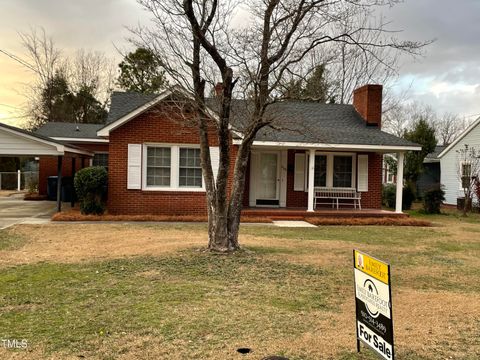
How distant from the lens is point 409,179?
27000 mm

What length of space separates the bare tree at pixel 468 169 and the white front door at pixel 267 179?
8936 millimetres

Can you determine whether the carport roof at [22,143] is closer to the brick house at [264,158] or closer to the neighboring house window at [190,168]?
the brick house at [264,158]

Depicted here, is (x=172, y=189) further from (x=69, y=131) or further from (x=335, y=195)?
(x=69, y=131)

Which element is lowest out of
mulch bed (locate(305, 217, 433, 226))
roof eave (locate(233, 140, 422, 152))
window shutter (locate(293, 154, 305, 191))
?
mulch bed (locate(305, 217, 433, 226))

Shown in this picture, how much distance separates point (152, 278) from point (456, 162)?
22.6m

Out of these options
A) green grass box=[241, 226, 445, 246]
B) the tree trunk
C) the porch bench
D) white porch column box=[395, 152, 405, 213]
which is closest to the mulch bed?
green grass box=[241, 226, 445, 246]

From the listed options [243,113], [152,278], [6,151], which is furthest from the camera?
[6,151]

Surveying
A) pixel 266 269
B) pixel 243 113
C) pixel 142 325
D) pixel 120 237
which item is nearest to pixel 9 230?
pixel 120 237

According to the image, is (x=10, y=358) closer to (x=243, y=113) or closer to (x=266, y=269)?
(x=266, y=269)

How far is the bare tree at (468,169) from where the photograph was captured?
70.7 ft

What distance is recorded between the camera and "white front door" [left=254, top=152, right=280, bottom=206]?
18.4 metres

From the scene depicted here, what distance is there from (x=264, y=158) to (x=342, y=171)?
10.3 ft

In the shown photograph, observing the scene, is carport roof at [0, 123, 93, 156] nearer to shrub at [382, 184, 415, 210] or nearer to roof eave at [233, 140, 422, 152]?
roof eave at [233, 140, 422, 152]

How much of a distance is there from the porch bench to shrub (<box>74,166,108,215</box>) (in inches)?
314
